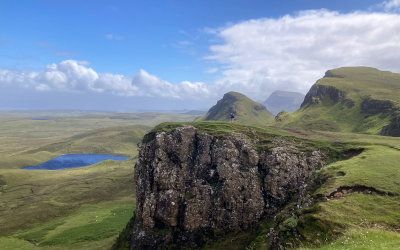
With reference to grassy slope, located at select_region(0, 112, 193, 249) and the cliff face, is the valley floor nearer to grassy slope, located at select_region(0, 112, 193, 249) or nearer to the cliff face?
grassy slope, located at select_region(0, 112, 193, 249)

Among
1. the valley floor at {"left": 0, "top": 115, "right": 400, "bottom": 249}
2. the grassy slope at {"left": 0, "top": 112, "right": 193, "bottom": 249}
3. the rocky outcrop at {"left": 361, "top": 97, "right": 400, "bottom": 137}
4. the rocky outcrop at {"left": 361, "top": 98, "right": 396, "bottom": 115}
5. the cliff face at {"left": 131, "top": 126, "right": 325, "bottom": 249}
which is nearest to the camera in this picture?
the valley floor at {"left": 0, "top": 115, "right": 400, "bottom": 249}

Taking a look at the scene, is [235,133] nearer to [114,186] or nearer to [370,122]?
[114,186]

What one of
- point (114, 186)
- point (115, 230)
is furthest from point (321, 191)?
point (114, 186)

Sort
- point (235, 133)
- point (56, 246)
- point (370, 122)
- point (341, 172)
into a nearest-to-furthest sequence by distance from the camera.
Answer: point (341, 172), point (235, 133), point (56, 246), point (370, 122)

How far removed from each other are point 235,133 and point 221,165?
735 centimetres

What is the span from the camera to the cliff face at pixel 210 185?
6197 centimetres

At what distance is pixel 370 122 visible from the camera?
166500 mm

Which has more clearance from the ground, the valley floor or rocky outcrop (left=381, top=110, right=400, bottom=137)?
Result: rocky outcrop (left=381, top=110, right=400, bottom=137)

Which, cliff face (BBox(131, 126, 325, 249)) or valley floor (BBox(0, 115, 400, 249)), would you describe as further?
cliff face (BBox(131, 126, 325, 249))

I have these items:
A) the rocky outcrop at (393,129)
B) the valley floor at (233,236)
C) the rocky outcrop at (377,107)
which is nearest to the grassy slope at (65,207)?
the valley floor at (233,236)

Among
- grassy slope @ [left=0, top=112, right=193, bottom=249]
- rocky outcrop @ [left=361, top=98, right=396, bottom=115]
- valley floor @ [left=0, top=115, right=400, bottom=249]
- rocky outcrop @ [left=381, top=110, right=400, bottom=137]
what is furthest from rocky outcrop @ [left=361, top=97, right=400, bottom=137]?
grassy slope @ [left=0, top=112, right=193, bottom=249]

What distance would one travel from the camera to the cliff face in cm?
6197

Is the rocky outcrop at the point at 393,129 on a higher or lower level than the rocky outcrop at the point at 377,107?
lower

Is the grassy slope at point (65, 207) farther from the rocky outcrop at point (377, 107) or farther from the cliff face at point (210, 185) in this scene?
the rocky outcrop at point (377, 107)
